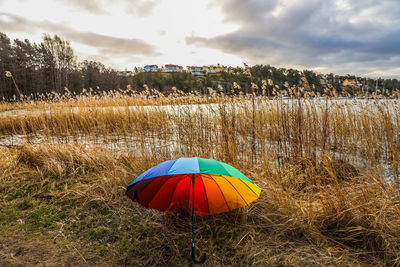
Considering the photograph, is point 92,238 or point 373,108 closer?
point 92,238

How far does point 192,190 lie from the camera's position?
204 centimetres

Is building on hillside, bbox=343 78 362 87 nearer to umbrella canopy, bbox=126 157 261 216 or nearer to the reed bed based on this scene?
the reed bed

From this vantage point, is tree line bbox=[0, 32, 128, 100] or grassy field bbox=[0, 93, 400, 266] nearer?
grassy field bbox=[0, 93, 400, 266]

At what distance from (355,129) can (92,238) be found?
5.35 meters

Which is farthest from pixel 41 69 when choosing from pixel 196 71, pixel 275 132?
pixel 196 71

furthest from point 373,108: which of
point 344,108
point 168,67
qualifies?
point 168,67

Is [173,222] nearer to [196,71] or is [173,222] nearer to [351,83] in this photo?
[351,83]

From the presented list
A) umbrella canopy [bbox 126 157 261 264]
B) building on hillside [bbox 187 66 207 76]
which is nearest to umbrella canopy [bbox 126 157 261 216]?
umbrella canopy [bbox 126 157 261 264]

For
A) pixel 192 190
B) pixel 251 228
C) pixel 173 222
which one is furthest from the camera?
pixel 173 222

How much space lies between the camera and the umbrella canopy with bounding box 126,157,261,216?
5.94 feet

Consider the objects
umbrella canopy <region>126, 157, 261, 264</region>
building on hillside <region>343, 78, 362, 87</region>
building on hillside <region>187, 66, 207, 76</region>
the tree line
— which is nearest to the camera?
umbrella canopy <region>126, 157, 261, 264</region>

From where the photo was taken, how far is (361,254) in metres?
1.84

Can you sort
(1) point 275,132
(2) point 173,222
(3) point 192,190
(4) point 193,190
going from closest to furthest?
(4) point 193,190, (3) point 192,190, (2) point 173,222, (1) point 275,132

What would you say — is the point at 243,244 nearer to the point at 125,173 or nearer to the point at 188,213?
the point at 188,213
